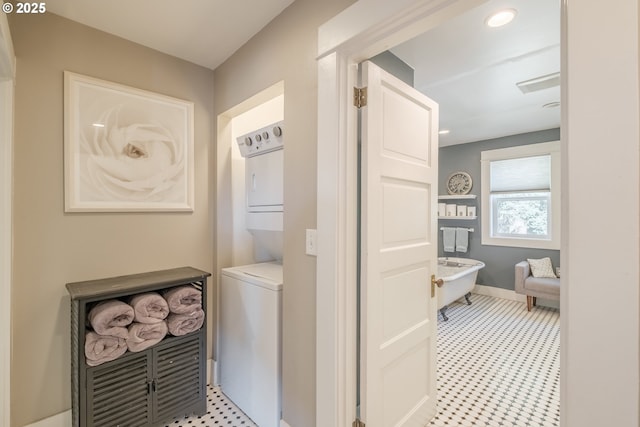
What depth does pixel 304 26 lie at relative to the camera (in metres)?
1.43

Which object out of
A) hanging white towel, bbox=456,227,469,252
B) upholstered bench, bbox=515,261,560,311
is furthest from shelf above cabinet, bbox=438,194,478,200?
upholstered bench, bbox=515,261,560,311

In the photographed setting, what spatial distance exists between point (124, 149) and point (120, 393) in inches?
56.3

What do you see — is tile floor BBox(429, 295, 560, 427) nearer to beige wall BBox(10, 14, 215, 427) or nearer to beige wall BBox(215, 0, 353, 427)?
beige wall BBox(215, 0, 353, 427)

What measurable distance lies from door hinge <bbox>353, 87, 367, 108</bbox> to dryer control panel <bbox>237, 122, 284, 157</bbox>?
0.55 m

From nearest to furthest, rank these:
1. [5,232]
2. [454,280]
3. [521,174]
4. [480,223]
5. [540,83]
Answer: [5,232]
[540,83]
[454,280]
[521,174]
[480,223]

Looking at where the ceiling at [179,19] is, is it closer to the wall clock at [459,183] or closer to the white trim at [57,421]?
the white trim at [57,421]

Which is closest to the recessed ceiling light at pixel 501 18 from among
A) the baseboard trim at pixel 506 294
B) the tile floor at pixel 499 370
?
the tile floor at pixel 499 370

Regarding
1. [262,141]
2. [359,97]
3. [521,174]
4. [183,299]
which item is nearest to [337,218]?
[359,97]

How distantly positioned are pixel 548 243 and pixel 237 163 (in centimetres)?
434

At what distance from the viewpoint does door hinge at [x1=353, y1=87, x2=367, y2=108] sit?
129 centimetres

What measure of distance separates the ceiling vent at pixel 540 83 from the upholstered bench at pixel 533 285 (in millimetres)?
2452

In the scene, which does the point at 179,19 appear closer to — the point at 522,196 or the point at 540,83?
the point at 540,83

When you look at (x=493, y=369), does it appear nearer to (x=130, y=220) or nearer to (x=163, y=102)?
(x=130, y=220)

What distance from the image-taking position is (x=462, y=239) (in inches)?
187
